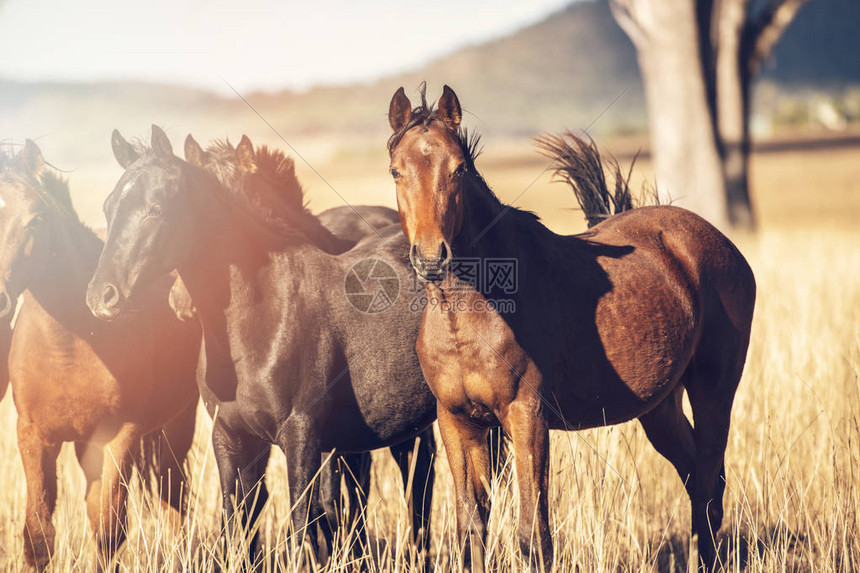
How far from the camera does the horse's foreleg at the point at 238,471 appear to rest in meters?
4.08

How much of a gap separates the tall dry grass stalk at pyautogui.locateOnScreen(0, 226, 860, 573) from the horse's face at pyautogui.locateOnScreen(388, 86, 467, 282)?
1.30m

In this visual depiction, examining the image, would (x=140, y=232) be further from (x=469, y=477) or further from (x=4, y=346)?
(x=469, y=477)

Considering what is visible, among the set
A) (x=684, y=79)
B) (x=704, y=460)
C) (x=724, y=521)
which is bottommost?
(x=724, y=521)

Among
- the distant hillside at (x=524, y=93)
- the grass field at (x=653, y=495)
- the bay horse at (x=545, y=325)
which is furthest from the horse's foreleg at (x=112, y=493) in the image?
the distant hillside at (x=524, y=93)

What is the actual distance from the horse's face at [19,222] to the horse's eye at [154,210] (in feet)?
2.66

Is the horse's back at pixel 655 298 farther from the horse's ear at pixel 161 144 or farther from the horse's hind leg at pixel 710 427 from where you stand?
the horse's ear at pixel 161 144

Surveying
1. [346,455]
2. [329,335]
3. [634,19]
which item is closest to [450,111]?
[329,335]

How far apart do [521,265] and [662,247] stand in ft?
3.60

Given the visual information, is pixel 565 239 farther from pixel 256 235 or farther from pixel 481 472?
pixel 256 235

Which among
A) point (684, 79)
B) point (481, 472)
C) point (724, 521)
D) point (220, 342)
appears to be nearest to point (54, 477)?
point (220, 342)

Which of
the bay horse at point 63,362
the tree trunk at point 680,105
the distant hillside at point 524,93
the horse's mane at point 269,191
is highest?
the distant hillside at point 524,93

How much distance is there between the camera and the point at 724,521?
16.4ft

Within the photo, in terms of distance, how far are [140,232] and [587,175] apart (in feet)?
9.06

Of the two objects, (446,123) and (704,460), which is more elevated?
(446,123)
